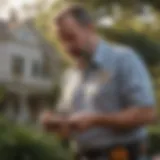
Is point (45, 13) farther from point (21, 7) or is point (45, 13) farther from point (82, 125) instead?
point (82, 125)

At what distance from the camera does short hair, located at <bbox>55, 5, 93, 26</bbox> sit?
1190mm

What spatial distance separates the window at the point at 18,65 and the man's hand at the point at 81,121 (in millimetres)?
208

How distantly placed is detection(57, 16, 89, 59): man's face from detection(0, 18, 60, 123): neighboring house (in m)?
0.06

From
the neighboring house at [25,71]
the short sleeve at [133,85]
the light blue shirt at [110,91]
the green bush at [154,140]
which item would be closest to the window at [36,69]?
the neighboring house at [25,71]

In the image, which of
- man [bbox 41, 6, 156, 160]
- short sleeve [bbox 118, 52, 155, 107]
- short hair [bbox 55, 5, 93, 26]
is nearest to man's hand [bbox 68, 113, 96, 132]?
man [bbox 41, 6, 156, 160]

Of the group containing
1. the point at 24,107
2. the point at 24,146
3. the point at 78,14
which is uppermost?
the point at 78,14

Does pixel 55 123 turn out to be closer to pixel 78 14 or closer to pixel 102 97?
pixel 102 97

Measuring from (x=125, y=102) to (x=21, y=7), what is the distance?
436mm

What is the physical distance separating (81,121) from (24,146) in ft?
0.64

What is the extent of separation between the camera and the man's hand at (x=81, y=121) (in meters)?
1.17

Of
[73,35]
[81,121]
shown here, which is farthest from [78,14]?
[81,121]

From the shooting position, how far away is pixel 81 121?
1180 millimetres

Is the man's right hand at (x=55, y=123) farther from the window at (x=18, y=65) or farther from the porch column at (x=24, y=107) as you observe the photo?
the window at (x=18, y=65)

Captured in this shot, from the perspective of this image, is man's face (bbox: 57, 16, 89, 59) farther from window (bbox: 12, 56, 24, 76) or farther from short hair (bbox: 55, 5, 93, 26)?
window (bbox: 12, 56, 24, 76)
